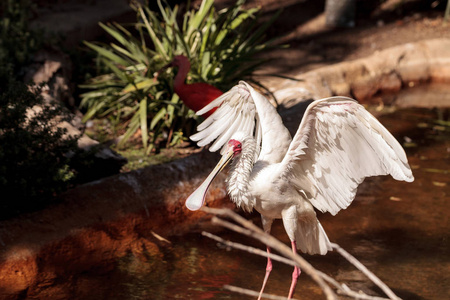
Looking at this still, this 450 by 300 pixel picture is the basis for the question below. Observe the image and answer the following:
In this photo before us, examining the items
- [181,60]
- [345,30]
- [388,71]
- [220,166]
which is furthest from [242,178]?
[345,30]

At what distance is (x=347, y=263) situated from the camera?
170 inches

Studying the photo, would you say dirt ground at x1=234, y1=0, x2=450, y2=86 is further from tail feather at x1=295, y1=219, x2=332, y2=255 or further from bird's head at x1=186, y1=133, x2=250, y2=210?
bird's head at x1=186, y1=133, x2=250, y2=210

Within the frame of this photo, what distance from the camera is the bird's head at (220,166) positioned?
11.6 ft

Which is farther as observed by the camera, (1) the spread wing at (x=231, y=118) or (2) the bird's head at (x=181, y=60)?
(2) the bird's head at (x=181, y=60)

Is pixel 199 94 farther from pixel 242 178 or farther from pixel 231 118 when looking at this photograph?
pixel 242 178

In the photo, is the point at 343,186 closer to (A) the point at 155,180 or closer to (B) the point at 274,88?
(A) the point at 155,180

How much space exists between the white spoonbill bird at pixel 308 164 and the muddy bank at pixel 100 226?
0.93 metres

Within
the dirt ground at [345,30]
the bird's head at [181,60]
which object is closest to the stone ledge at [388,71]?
the dirt ground at [345,30]

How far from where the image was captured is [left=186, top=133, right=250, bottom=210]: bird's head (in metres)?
3.53

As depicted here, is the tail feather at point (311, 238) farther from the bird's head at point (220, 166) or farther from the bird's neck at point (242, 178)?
the bird's head at point (220, 166)

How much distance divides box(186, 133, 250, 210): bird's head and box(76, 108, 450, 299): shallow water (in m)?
0.70

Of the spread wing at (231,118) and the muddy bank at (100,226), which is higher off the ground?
the spread wing at (231,118)

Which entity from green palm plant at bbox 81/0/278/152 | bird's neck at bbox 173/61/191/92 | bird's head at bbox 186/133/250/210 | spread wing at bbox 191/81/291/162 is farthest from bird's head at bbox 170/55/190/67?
bird's head at bbox 186/133/250/210

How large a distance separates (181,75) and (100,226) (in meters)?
2.06
